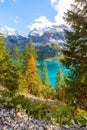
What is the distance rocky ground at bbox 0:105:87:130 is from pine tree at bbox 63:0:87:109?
11.2 meters

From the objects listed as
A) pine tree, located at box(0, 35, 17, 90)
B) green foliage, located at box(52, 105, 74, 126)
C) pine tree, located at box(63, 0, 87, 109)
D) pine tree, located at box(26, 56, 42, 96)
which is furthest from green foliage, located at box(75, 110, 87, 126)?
pine tree, located at box(26, 56, 42, 96)

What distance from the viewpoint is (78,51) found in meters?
22.5

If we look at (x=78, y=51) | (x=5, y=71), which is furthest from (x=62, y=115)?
(x=5, y=71)

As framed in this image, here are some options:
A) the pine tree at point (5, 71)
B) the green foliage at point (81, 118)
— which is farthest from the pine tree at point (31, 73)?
the green foliage at point (81, 118)

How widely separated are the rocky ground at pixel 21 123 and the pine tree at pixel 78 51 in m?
11.2

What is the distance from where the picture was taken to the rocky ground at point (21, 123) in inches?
396

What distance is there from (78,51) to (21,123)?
13.2m

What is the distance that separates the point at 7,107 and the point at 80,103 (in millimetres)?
12816

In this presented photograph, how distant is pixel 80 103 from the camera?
2330 cm

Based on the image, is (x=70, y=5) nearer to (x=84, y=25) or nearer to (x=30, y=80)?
(x=84, y=25)

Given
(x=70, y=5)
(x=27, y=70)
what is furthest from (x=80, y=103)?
(x=27, y=70)

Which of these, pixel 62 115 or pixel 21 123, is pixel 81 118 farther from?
pixel 21 123

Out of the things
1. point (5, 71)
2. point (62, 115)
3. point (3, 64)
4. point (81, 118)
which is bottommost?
point (81, 118)

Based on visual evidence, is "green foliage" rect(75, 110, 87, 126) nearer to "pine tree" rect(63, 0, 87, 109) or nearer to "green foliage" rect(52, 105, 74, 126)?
"green foliage" rect(52, 105, 74, 126)
